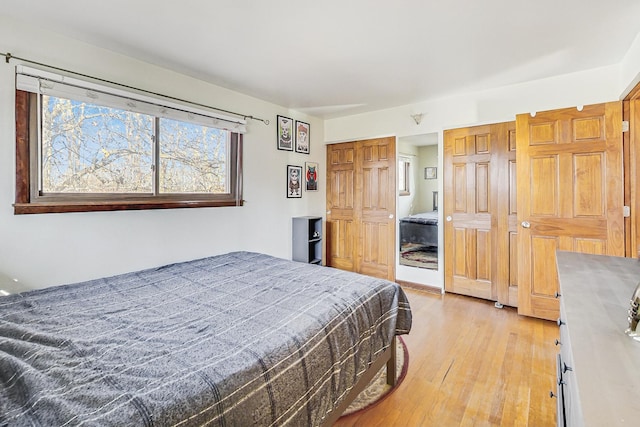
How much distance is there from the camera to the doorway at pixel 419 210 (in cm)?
382

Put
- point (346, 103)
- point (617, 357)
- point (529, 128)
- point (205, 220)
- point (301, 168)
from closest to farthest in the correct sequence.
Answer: point (617, 357)
point (529, 128)
point (205, 220)
point (346, 103)
point (301, 168)

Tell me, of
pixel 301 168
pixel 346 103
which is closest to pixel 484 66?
pixel 346 103

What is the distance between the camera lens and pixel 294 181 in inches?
164

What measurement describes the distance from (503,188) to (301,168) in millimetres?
2468

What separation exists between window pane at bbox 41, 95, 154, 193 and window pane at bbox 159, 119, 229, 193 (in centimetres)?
14

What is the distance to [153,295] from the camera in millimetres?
1784

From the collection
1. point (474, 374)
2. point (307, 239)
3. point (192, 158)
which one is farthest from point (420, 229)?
point (192, 158)

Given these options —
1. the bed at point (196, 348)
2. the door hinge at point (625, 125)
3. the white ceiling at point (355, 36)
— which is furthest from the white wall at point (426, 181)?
the bed at point (196, 348)

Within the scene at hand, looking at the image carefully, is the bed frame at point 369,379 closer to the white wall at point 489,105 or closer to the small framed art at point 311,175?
the white wall at point 489,105

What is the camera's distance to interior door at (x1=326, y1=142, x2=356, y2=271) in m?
4.52

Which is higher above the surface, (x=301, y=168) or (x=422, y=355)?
(x=301, y=168)

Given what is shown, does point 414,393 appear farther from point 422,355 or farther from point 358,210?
point 358,210

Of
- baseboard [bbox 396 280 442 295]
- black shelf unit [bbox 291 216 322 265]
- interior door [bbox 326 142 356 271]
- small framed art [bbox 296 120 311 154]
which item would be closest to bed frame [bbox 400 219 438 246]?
baseboard [bbox 396 280 442 295]

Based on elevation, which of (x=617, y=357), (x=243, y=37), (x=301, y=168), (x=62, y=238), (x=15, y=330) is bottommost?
(x=15, y=330)
